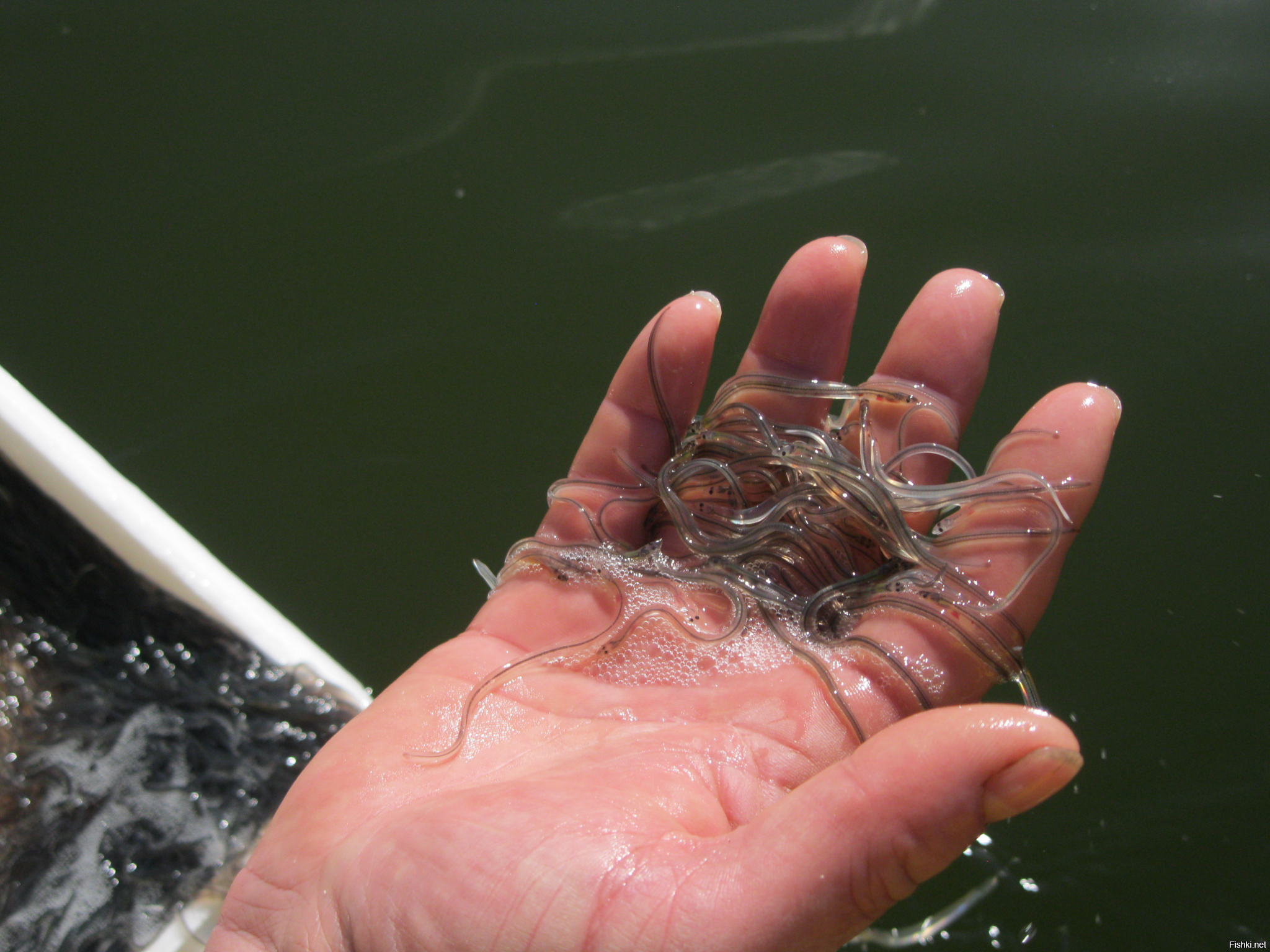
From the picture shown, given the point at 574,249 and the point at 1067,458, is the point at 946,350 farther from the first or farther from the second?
the point at 574,249

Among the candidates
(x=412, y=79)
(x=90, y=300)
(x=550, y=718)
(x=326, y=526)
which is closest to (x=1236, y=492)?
(x=550, y=718)

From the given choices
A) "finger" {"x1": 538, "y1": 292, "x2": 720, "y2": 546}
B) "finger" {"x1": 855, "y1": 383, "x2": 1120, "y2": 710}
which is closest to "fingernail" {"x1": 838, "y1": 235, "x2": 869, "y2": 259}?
"finger" {"x1": 538, "y1": 292, "x2": 720, "y2": 546}

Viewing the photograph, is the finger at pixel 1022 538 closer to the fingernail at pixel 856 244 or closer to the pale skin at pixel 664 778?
the pale skin at pixel 664 778

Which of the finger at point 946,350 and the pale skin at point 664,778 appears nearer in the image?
the pale skin at point 664,778

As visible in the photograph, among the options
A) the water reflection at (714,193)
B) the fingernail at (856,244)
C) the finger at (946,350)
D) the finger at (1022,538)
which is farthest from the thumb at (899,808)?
the water reflection at (714,193)

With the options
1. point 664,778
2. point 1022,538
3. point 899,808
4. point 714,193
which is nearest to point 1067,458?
point 1022,538

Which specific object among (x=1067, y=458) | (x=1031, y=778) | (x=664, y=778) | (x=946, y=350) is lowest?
(x=1031, y=778)

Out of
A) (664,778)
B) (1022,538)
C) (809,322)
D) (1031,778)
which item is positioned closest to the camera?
(1031,778)
